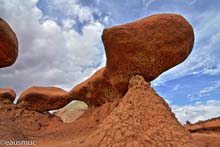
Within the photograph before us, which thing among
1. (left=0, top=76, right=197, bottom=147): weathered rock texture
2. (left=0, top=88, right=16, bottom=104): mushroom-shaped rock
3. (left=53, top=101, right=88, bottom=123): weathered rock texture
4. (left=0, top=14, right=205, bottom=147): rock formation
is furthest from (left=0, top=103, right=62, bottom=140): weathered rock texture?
(left=53, top=101, right=88, bottom=123): weathered rock texture

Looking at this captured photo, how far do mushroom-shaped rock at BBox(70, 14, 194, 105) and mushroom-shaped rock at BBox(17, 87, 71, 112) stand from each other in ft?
18.1

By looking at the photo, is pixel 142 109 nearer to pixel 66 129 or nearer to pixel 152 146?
pixel 152 146

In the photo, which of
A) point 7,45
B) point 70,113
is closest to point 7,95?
point 7,45

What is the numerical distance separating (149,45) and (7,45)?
3.69m

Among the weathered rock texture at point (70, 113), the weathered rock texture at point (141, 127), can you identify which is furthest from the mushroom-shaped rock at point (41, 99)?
the weathered rock texture at point (70, 113)

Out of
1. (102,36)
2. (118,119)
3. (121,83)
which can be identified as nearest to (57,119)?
(121,83)

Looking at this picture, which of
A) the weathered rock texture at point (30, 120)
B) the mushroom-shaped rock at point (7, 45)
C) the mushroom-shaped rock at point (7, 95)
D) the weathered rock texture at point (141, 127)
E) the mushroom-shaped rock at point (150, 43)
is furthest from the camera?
the mushroom-shaped rock at point (7, 95)

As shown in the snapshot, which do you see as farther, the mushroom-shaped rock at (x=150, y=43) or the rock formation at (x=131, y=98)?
the mushroom-shaped rock at (x=150, y=43)

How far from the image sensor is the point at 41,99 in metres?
11.9

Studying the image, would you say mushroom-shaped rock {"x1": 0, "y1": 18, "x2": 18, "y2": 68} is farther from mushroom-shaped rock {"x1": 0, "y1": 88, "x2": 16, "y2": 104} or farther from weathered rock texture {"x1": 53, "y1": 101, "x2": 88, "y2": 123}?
weathered rock texture {"x1": 53, "y1": 101, "x2": 88, "y2": 123}

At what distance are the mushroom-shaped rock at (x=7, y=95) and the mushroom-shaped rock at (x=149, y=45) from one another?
6230 millimetres

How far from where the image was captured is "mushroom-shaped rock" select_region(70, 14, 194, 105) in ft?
21.7

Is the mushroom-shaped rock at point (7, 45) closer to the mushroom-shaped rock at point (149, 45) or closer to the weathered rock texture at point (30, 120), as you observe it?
the mushroom-shaped rock at point (149, 45)

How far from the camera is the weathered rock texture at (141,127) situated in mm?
4742
